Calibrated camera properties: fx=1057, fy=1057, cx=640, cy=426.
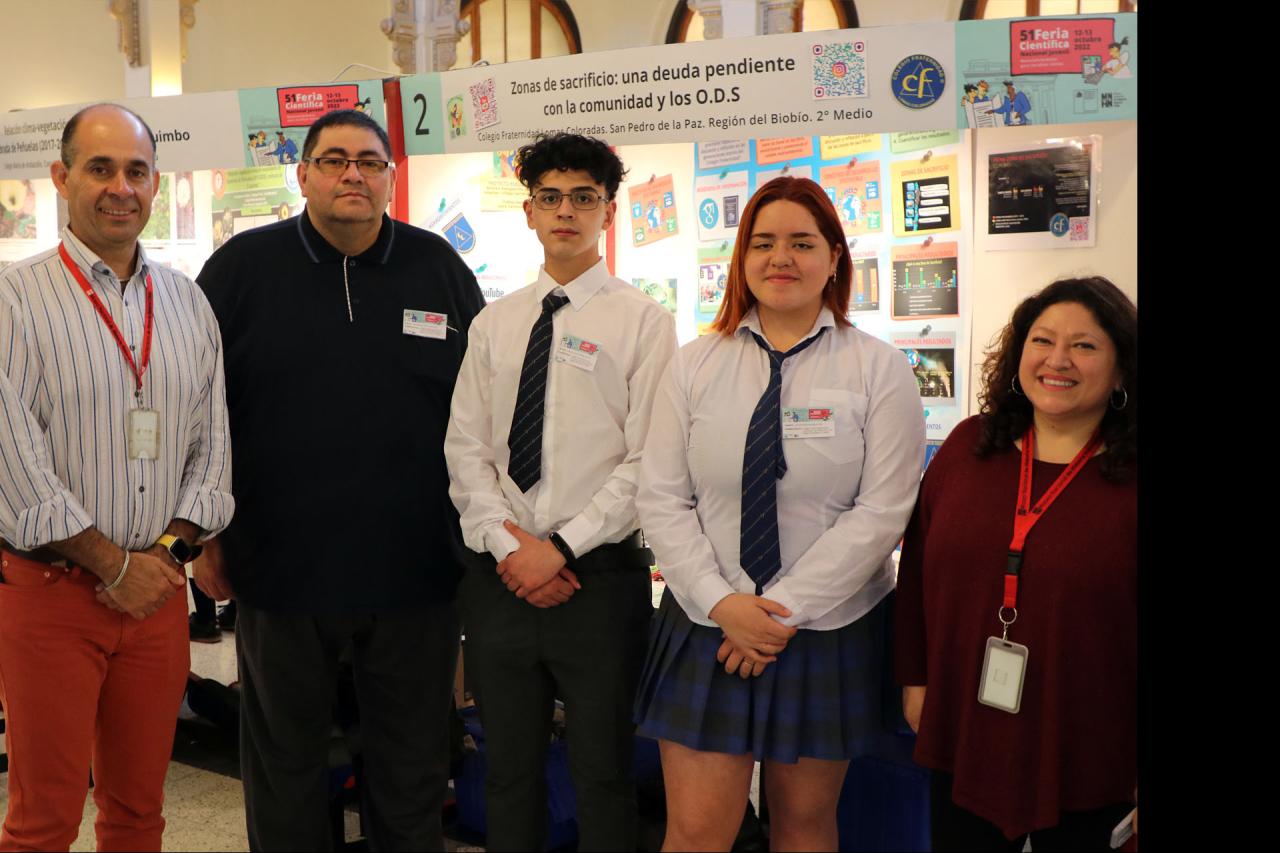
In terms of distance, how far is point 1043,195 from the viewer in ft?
11.4

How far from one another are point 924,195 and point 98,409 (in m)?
2.77

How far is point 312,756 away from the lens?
2502mm

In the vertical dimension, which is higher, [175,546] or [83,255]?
[83,255]

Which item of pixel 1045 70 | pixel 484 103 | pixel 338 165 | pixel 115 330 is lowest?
pixel 115 330

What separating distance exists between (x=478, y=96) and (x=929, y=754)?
8.96 feet

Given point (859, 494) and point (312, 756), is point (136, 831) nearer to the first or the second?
point (312, 756)

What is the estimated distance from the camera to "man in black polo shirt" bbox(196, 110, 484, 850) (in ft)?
7.91

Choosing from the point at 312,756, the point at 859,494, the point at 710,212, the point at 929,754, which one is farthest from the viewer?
the point at 710,212

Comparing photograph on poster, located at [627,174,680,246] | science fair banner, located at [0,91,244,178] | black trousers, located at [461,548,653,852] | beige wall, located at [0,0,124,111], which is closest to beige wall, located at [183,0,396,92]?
beige wall, located at [0,0,124,111]

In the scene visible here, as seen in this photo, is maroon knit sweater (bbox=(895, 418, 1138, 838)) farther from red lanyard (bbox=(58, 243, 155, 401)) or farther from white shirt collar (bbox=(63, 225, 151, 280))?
white shirt collar (bbox=(63, 225, 151, 280))

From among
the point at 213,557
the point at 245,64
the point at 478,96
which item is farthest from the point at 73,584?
the point at 245,64

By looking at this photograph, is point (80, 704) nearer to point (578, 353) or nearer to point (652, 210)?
point (578, 353)

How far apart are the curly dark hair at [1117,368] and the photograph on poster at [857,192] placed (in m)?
2.01

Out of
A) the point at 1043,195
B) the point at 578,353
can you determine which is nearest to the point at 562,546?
the point at 578,353
